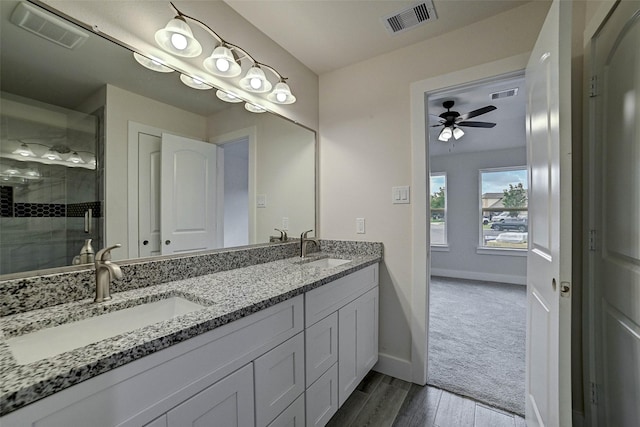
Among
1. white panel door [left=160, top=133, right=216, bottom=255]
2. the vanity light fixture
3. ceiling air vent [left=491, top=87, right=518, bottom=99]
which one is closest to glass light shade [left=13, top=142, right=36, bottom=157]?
white panel door [left=160, top=133, right=216, bottom=255]

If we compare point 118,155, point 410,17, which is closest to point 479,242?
point 410,17

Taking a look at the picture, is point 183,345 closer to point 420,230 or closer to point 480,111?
point 420,230

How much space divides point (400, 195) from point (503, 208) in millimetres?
3850

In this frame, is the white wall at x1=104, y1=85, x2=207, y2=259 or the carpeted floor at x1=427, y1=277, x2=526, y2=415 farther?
the carpeted floor at x1=427, y1=277, x2=526, y2=415

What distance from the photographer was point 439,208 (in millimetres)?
5266

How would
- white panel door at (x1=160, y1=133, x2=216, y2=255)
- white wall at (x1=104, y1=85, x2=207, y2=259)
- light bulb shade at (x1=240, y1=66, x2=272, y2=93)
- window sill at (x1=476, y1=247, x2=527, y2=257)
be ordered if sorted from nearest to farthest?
1. white wall at (x1=104, y1=85, x2=207, y2=259)
2. white panel door at (x1=160, y1=133, x2=216, y2=255)
3. light bulb shade at (x1=240, y1=66, x2=272, y2=93)
4. window sill at (x1=476, y1=247, x2=527, y2=257)

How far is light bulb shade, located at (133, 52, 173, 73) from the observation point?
1.22 m

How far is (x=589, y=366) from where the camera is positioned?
1.32 metres

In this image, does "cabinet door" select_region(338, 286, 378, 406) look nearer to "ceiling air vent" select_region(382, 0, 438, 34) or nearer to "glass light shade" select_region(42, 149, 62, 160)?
"glass light shade" select_region(42, 149, 62, 160)

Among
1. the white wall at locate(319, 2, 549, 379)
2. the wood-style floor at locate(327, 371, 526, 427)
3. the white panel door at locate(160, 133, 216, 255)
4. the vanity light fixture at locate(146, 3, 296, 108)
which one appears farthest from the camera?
the white wall at locate(319, 2, 549, 379)

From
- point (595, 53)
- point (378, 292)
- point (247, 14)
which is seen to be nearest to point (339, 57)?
point (247, 14)

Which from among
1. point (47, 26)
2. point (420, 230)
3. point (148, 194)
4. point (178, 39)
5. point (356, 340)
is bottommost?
point (356, 340)

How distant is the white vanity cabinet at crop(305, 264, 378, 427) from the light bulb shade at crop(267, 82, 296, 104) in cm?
128

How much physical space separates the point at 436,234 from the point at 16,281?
5547 millimetres
